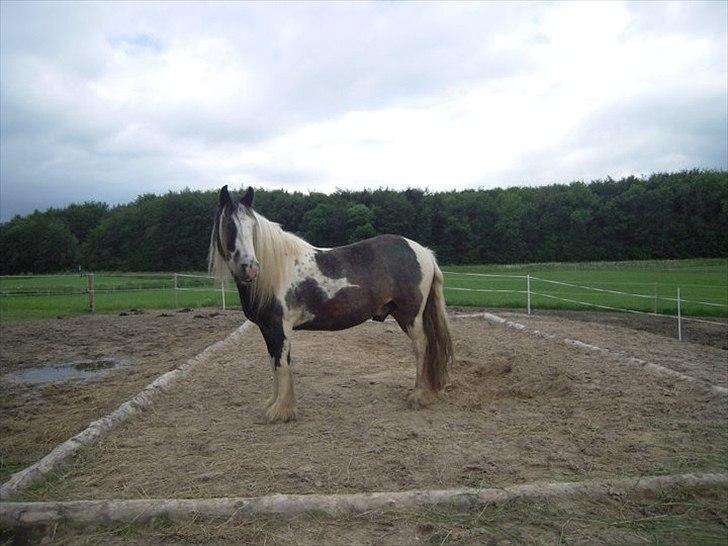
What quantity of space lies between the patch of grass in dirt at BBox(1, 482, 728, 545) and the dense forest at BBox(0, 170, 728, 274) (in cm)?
4125

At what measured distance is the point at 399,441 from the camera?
3.75m

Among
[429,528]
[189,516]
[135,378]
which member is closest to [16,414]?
[135,378]

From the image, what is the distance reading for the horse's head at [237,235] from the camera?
3.90 m

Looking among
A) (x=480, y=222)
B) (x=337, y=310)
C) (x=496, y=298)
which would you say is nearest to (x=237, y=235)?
(x=337, y=310)

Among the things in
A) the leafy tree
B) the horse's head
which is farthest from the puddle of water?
the leafy tree

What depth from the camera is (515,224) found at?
4941 cm

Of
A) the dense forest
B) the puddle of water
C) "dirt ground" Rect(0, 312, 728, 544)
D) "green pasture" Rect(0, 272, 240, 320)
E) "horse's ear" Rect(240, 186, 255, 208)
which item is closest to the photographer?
"dirt ground" Rect(0, 312, 728, 544)

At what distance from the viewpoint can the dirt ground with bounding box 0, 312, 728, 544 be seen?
254 cm

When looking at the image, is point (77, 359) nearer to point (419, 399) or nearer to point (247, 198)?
Result: point (247, 198)

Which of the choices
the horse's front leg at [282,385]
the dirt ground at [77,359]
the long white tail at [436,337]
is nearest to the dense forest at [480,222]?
the dirt ground at [77,359]

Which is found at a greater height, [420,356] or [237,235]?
[237,235]

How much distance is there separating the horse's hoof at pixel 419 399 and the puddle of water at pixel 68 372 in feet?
15.8

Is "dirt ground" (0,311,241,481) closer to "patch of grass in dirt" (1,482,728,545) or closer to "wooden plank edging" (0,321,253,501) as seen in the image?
"wooden plank edging" (0,321,253,501)

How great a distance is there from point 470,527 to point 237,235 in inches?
110
